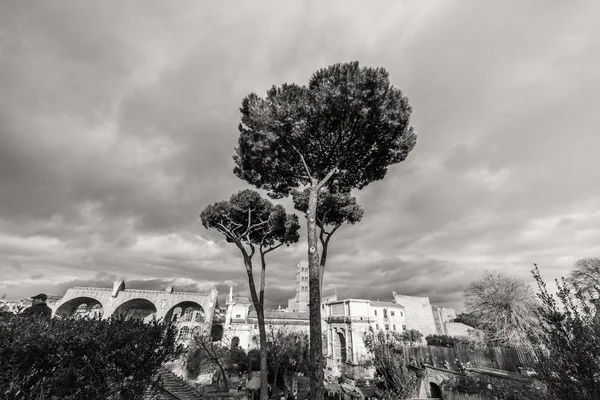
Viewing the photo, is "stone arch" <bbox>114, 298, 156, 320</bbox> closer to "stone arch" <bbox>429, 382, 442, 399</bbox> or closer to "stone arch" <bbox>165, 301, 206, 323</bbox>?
"stone arch" <bbox>165, 301, 206, 323</bbox>

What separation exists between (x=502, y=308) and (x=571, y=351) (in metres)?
24.0

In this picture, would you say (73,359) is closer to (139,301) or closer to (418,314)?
(139,301)

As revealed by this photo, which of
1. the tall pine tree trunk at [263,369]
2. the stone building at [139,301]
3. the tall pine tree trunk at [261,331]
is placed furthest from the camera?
the stone building at [139,301]

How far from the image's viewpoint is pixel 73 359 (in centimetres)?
Answer: 538

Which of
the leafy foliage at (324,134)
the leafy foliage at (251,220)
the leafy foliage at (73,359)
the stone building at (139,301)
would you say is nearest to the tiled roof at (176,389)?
the leafy foliage at (251,220)

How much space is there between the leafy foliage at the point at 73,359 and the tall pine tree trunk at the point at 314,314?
427 cm

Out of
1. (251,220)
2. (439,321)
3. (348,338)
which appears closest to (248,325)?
(348,338)

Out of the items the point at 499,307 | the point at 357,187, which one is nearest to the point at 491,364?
the point at 499,307

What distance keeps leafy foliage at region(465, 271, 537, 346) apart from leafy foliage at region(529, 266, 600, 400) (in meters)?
22.0

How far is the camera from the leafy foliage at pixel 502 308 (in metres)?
21.3

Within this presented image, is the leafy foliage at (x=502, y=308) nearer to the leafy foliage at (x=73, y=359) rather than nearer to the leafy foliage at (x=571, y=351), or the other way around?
the leafy foliage at (x=571, y=351)

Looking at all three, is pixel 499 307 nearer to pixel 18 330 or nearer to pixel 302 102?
pixel 302 102

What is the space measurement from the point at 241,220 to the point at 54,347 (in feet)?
31.1

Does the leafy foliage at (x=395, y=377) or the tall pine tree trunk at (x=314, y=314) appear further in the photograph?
the leafy foliage at (x=395, y=377)
